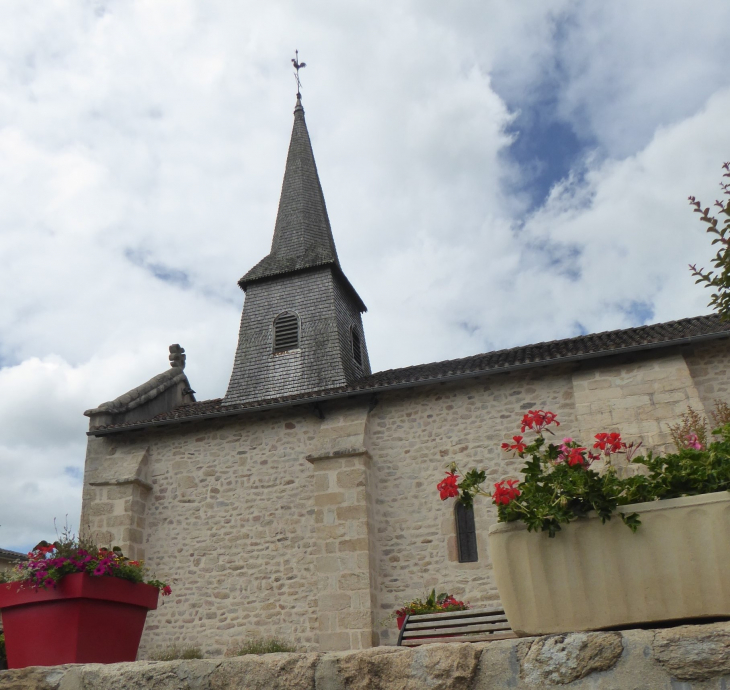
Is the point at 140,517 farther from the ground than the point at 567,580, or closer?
farther from the ground

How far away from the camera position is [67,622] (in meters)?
3.51

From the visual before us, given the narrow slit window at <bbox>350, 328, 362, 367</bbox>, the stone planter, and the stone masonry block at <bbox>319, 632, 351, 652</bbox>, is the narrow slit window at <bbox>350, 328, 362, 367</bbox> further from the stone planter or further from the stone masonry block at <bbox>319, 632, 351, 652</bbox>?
the stone planter

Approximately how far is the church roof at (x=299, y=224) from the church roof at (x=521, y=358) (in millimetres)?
4546

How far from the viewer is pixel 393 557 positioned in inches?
413

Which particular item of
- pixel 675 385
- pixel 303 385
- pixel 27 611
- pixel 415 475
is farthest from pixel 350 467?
pixel 27 611

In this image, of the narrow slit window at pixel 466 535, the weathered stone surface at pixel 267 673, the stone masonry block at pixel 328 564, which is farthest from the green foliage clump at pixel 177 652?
the weathered stone surface at pixel 267 673

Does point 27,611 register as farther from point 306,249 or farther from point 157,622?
point 306,249

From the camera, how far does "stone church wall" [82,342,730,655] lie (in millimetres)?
9977

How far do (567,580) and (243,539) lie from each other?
32.0 ft

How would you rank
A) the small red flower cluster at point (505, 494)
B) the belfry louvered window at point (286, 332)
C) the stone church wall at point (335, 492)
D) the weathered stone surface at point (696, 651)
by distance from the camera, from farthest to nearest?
the belfry louvered window at point (286, 332) → the stone church wall at point (335, 492) → the small red flower cluster at point (505, 494) → the weathered stone surface at point (696, 651)

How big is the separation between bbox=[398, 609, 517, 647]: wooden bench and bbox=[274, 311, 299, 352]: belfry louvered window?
32.5 ft

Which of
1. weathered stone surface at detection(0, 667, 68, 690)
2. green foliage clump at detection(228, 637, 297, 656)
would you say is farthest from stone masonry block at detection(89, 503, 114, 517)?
weathered stone surface at detection(0, 667, 68, 690)

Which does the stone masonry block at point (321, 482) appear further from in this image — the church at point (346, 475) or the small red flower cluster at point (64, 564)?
the small red flower cluster at point (64, 564)

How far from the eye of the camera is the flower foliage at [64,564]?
3609 millimetres
